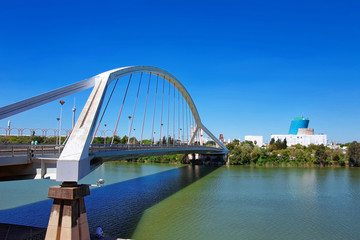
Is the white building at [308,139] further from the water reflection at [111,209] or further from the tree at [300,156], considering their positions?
the water reflection at [111,209]

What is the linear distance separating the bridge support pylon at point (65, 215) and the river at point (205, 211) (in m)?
2.86

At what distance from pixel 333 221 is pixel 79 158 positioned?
11968 mm

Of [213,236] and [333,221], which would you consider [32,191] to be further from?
[333,221]

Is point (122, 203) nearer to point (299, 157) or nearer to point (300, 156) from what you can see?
point (299, 157)

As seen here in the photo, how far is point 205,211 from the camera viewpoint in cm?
1440

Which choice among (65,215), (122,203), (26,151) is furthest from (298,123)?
(65,215)

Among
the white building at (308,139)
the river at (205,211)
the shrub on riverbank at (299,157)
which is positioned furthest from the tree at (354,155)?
the white building at (308,139)

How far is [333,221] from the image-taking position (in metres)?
12.8

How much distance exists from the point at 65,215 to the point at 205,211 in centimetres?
838

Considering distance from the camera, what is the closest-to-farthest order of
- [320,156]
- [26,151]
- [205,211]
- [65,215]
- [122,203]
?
[65,215]
[26,151]
[205,211]
[122,203]
[320,156]

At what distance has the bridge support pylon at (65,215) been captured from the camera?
770 cm

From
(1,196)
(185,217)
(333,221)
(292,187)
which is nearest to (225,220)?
(185,217)

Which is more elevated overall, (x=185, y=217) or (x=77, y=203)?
(x=77, y=203)

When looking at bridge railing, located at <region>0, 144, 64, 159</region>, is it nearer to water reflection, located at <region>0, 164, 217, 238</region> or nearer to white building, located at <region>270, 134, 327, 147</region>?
water reflection, located at <region>0, 164, 217, 238</region>
